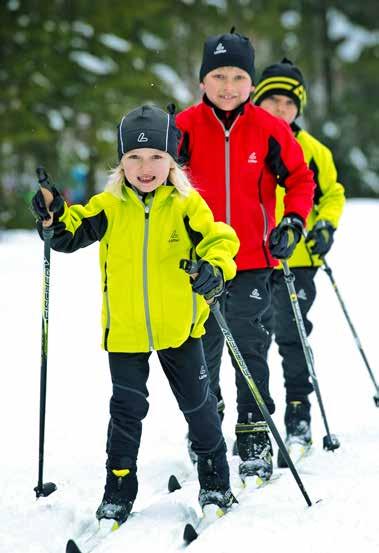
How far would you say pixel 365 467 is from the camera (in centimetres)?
447

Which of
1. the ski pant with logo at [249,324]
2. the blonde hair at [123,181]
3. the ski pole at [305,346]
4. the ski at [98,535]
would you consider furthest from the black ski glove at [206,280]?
the ski pole at [305,346]

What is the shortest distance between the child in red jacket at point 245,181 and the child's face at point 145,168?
0.80 m

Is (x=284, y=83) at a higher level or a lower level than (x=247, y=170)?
higher

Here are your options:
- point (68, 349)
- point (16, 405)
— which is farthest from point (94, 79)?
point (16, 405)

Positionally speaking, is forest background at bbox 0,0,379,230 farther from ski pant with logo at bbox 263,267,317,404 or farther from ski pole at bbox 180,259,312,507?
ski pole at bbox 180,259,312,507

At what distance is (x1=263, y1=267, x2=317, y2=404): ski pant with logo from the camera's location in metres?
5.40

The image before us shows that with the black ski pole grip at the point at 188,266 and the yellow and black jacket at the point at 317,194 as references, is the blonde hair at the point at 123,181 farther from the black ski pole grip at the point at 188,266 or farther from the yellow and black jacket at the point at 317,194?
the yellow and black jacket at the point at 317,194

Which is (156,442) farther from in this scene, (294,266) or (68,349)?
(68,349)

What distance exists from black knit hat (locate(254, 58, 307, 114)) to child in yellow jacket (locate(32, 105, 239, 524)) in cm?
175

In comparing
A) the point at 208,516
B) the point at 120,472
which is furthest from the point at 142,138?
the point at 208,516

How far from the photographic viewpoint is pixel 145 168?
374cm

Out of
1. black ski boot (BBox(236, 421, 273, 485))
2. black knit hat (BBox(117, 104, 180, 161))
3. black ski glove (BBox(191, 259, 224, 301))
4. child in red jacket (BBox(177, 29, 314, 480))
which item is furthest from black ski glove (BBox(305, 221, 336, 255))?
black ski glove (BBox(191, 259, 224, 301))

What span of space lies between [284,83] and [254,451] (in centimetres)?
244

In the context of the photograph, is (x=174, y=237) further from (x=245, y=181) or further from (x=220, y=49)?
(x=220, y=49)
